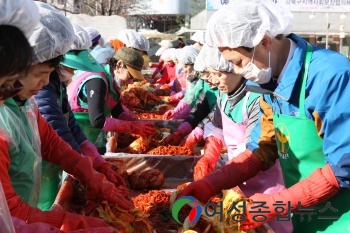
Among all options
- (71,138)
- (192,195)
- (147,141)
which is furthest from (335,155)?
(147,141)

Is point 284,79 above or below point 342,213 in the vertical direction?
above

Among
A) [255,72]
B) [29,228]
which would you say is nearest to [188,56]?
[255,72]

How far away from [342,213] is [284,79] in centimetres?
77

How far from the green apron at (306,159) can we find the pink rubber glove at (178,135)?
2.70 metres

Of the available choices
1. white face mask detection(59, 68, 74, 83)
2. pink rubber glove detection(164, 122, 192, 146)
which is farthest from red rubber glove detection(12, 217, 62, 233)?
pink rubber glove detection(164, 122, 192, 146)

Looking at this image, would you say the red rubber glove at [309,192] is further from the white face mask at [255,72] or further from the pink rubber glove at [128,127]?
the pink rubber glove at [128,127]

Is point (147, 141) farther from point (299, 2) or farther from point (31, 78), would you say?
point (299, 2)

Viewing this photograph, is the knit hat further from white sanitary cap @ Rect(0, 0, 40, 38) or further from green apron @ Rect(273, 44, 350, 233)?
white sanitary cap @ Rect(0, 0, 40, 38)

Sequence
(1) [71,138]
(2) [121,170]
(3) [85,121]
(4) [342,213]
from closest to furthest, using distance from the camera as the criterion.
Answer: (4) [342,213] < (1) [71,138] < (2) [121,170] < (3) [85,121]

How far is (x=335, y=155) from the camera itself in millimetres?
2271

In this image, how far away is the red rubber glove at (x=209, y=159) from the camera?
3949mm

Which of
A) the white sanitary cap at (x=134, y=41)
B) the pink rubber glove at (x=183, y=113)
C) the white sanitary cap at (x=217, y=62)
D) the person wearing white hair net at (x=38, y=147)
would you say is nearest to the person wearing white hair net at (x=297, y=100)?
the person wearing white hair net at (x=38, y=147)

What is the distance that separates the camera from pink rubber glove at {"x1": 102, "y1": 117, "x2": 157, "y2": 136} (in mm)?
5047

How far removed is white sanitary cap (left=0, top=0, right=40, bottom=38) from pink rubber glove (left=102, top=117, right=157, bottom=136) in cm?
362
